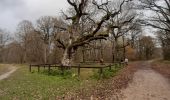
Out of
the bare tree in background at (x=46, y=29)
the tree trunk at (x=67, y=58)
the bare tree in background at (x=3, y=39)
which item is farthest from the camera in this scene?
the bare tree in background at (x=3, y=39)

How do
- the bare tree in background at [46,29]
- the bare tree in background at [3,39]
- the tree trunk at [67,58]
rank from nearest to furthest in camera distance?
the tree trunk at [67,58]
the bare tree in background at [46,29]
the bare tree in background at [3,39]

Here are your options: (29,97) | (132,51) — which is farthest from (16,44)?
(29,97)

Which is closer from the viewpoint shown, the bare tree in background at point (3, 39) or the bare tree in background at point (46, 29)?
the bare tree in background at point (46, 29)

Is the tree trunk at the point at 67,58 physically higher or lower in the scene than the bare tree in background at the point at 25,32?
lower

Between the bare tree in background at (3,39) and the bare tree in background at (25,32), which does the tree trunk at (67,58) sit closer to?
the bare tree in background at (25,32)

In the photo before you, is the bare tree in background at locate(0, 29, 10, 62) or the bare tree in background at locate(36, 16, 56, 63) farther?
the bare tree in background at locate(0, 29, 10, 62)

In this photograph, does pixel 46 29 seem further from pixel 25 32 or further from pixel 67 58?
pixel 67 58

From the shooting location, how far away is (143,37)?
88250 millimetres

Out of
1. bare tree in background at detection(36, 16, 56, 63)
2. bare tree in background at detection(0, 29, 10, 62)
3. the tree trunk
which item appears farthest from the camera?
bare tree in background at detection(0, 29, 10, 62)

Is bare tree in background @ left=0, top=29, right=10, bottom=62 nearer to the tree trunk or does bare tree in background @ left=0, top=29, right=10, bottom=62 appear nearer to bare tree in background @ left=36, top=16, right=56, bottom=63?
bare tree in background @ left=36, top=16, right=56, bottom=63

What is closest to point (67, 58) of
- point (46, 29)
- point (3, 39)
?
point (46, 29)

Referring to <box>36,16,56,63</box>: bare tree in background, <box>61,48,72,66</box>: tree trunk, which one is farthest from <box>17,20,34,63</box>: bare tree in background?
<box>61,48,72,66</box>: tree trunk

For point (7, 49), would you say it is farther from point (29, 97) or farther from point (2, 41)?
point (29, 97)

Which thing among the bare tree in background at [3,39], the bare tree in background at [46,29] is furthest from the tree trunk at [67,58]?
the bare tree in background at [3,39]
